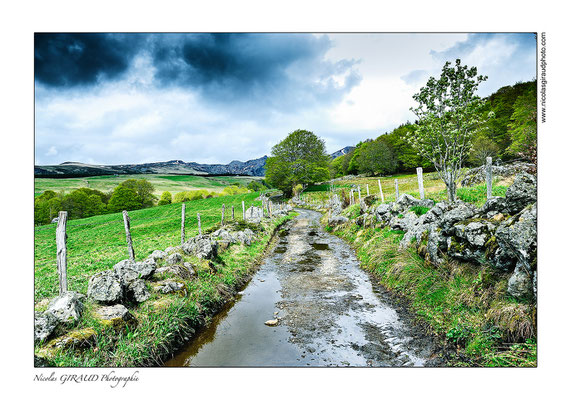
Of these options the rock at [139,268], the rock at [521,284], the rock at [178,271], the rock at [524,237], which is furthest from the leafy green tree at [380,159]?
the rock at [139,268]

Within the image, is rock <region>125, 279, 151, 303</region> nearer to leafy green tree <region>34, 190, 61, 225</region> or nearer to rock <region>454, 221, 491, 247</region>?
leafy green tree <region>34, 190, 61, 225</region>

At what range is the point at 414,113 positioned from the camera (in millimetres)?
11266

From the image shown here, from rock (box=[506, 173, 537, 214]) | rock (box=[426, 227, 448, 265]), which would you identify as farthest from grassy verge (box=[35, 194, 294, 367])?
rock (box=[506, 173, 537, 214])

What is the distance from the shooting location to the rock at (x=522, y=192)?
506 centimetres

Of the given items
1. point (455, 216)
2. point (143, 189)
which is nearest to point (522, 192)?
point (455, 216)

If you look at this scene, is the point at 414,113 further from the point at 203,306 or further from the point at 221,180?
the point at 221,180

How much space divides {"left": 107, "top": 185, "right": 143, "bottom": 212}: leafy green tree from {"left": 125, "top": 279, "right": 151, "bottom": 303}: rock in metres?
48.0

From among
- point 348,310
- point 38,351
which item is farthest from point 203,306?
point 348,310

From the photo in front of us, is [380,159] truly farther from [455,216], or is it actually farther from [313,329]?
[313,329]

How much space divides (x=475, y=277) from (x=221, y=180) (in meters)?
86.8

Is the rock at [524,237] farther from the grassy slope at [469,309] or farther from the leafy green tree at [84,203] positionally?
the leafy green tree at [84,203]

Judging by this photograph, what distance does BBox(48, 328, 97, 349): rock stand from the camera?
411cm

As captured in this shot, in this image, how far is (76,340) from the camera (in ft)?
13.9

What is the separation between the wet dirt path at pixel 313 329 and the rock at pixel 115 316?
1.23 m
